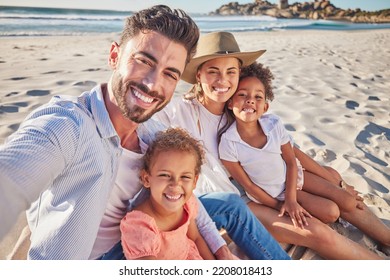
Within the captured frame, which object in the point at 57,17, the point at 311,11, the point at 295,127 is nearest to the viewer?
the point at 295,127

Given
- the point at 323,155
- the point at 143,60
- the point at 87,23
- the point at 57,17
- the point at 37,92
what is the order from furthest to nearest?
1. the point at 87,23
2. the point at 57,17
3. the point at 37,92
4. the point at 323,155
5. the point at 143,60

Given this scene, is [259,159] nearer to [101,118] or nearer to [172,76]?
[172,76]

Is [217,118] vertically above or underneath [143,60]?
underneath

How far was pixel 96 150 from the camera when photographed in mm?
957

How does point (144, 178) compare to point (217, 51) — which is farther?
point (217, 51)

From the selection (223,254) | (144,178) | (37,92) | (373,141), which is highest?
(144,178)

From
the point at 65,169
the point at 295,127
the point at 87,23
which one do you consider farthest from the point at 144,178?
the point at 87,23

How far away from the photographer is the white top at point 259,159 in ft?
5.21

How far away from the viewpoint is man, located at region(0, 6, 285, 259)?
2.48 ft

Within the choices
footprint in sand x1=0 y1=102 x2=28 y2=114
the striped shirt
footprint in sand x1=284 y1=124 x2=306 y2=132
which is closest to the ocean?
footprint in sand x1=0 y1=102 x2=28 y2=114

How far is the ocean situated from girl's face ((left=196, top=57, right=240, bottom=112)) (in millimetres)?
4691

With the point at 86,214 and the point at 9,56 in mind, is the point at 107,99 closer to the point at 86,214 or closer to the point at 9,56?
the point at 86,214

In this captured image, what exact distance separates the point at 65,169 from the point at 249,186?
900 millimetres
